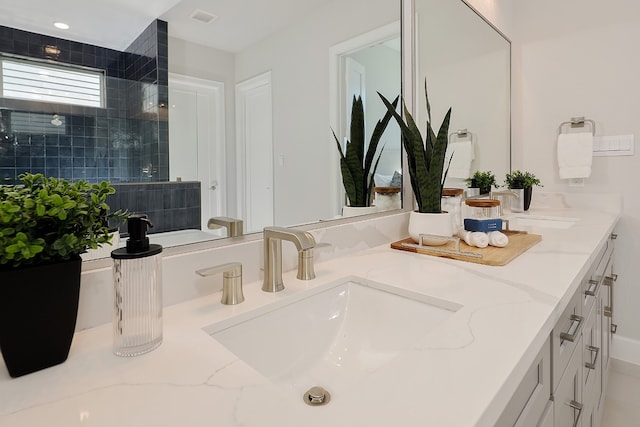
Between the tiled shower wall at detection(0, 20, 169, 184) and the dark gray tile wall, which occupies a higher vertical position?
the tiled shower wall at detection(0, 20, 169, 184)

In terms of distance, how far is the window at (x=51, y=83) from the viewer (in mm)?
562

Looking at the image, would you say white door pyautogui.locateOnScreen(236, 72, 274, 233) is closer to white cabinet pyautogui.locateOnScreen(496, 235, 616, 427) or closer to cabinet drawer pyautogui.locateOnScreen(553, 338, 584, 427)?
white cabinet pyautogui.locateOnScreen(496, 235, 616, 427)

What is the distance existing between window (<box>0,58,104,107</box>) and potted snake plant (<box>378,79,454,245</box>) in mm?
852

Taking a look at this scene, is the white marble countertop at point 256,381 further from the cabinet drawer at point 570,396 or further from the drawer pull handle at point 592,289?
the drawer pull handle at point 592,289

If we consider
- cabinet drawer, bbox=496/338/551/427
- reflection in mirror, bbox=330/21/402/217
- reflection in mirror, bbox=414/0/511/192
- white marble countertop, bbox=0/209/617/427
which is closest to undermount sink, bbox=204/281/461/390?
white marble countertop, bbox=0/209/617/427

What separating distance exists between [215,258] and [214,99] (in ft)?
1.19

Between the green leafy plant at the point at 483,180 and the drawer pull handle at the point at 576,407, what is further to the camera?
the green leafy plant at the point at 483,180

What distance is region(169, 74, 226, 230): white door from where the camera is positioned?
0.76 m

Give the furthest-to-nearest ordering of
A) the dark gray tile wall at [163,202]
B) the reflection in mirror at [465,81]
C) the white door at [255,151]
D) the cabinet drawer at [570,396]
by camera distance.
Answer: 1. the reflection in mirror at [465,81]
2. the white door at [255,151]
3. the cabinet drawer at [570,396]
4. the dark gray tile wall at [163,202]

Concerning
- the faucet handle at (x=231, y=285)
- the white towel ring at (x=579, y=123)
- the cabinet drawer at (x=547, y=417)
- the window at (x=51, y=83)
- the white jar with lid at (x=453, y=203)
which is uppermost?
the white towel ring at (x=579, y=123)

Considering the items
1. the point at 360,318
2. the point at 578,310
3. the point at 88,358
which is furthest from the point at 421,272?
the point at 88,358

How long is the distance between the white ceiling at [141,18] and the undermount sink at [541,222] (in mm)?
1383

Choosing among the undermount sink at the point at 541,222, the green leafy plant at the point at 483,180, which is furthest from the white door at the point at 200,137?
the green leafy plant at the point at 483,180

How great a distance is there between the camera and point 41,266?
458mm
